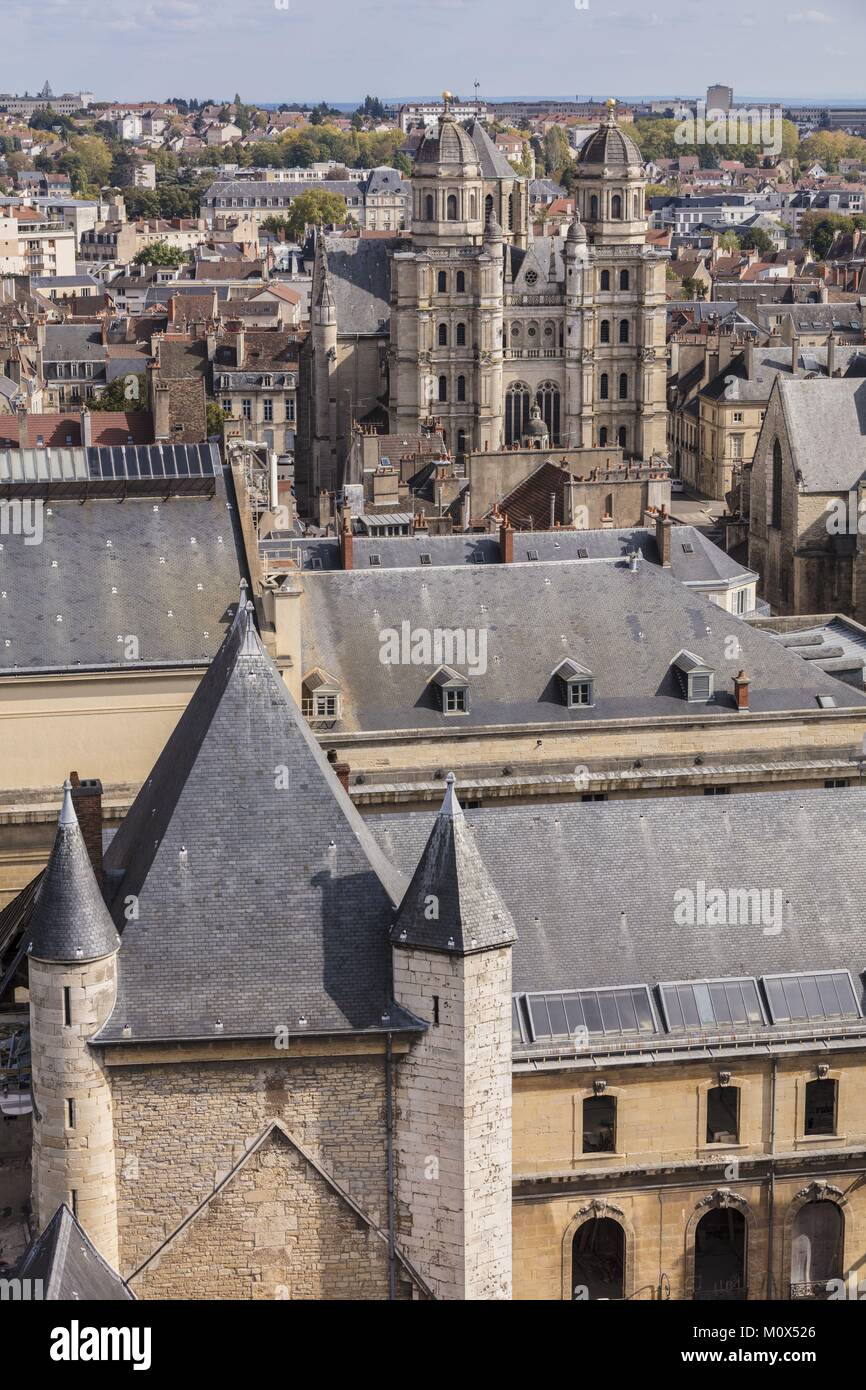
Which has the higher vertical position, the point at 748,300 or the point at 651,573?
the point at 748,300

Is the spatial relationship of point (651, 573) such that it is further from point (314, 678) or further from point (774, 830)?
point (774, 830)

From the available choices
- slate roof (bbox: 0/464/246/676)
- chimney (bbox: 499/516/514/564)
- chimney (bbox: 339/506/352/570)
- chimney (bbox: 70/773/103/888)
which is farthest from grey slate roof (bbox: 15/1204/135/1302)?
chimney (bbox: 339/506/352/570)

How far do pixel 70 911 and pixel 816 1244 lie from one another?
44.4 feet

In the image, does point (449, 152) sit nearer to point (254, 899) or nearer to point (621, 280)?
point (621, 280)

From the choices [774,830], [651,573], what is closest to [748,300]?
[651,573]

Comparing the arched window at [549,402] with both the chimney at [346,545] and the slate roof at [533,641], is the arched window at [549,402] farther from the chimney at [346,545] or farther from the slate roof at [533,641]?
the slate roof at [533,641]

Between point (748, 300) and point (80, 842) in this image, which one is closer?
point (80, 842)

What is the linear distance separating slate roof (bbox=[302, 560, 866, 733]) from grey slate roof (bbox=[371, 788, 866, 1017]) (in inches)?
470

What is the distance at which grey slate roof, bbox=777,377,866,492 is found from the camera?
75625 millimetres

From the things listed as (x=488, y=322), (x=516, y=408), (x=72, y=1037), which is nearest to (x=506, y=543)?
(x=72, y=1037)
